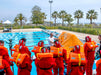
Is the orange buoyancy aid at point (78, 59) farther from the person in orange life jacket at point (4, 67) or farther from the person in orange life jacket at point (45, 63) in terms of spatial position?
the person in orange life jacket at point (4, 67)

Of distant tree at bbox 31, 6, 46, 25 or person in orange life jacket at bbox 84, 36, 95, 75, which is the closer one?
person in orange life jacket at bbox 84, 36, 95, 75

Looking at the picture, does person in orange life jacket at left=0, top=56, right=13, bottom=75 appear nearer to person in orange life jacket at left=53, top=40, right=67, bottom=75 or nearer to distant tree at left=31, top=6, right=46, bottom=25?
person in orange life jacket at left=53, top=40, right=67, bottom=75

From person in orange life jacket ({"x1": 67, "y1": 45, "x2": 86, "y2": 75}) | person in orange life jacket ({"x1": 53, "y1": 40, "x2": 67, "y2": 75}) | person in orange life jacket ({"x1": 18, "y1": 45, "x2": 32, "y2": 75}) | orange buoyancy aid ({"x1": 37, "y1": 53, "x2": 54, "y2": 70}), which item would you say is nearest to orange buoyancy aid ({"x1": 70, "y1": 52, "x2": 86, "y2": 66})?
person in orange life jacket ({"x1": 67, "y1": 45, "x2": 86, "y2": 75})

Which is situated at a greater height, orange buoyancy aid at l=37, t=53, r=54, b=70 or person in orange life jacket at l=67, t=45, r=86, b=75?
orange buoyancy aid at l=37, t=53, r=54, b=70

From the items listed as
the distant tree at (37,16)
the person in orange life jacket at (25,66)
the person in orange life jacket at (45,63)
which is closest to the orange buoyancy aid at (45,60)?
the person in orange life jacket at (45,63)

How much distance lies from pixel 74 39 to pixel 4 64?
4.42m

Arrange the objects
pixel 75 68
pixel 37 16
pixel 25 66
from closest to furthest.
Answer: pixel 75 68
pixel 25 66
pixel 37 16

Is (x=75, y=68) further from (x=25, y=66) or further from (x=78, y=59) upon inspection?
(x=25, y=66)

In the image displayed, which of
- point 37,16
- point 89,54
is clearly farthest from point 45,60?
point 37,16

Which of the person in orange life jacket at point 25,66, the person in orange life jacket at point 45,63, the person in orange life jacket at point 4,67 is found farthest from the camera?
the person in orange life jacket at point 25,66

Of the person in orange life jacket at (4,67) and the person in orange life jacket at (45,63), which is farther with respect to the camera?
the person in orange life jacket at (45,63)

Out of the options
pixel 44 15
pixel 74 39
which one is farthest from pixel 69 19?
pixel 74 39

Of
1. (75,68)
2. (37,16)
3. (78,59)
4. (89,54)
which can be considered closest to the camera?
(78,59)

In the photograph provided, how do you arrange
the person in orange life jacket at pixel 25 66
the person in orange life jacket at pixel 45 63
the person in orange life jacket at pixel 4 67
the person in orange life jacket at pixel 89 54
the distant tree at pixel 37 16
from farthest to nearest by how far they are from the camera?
the distant tree at pixel 37 16, the person in orange life jacket at pixel 89 54, the person in orange life jacket at pixel 25 66, the person in orange life jacket at pixel 45 63, the person in orange life jacket at pixel 4 67
